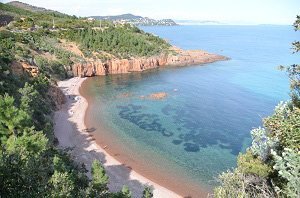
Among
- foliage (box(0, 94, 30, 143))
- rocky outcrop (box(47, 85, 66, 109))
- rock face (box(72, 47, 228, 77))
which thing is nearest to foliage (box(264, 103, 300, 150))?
foliage (box(0, 94, 30, 143))

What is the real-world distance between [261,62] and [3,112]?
10555 centimetres

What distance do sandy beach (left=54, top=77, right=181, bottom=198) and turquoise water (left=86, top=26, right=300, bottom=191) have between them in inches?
122

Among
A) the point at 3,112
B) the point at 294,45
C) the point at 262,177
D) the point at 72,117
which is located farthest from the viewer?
the point at 72,117

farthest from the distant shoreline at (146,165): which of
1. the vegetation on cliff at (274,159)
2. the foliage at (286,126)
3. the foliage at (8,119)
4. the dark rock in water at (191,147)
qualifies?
the foliage at (286,126)

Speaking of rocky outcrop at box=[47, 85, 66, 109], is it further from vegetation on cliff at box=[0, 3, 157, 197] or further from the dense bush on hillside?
the dense bush on hillside

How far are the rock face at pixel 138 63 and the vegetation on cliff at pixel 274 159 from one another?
69.3 meters

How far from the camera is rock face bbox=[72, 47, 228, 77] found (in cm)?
8219

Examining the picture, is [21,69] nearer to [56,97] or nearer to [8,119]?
[56,97]

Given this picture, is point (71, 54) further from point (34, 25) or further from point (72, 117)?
point (72, 117)

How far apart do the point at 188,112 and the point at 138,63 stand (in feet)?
127

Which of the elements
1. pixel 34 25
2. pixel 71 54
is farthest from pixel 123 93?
pixel 34 25

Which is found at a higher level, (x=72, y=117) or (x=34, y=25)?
(x=34, y=25)

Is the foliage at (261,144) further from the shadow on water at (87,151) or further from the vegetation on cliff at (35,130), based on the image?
the shadow on water at (87,151)

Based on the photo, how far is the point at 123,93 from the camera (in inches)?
2682
